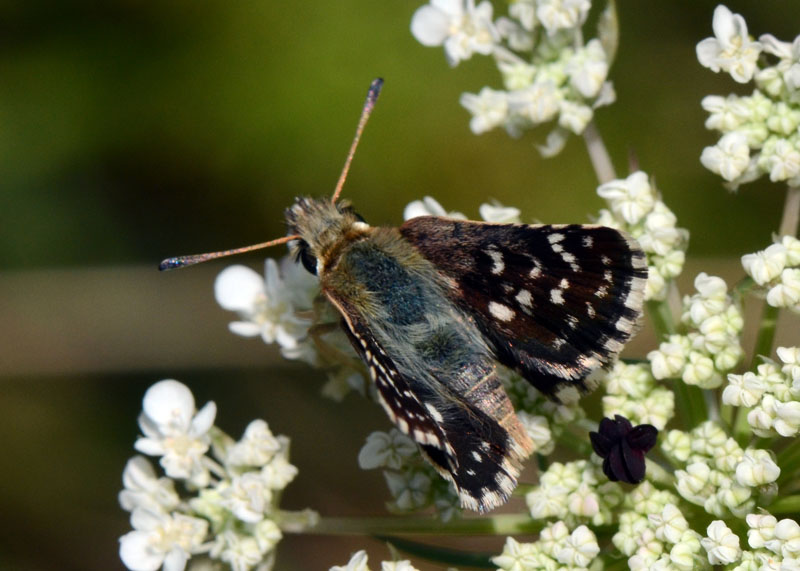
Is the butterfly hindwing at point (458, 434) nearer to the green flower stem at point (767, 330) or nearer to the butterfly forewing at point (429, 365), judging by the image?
the butterfly forewing at point (429, 365)

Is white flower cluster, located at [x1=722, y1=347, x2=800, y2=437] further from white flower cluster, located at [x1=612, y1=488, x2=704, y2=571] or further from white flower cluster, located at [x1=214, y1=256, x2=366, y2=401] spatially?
white flower cluster, located at [x1=214, y1=256, x2=366, y2=401]

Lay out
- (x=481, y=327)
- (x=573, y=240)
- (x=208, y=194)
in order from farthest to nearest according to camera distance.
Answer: (x=208, y=194) < (x=481, y=327) < (x=573, y=240)

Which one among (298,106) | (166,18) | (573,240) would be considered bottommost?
(573,240)

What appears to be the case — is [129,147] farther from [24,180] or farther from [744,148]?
[744,148]

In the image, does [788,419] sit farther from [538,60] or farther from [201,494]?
[201,494]

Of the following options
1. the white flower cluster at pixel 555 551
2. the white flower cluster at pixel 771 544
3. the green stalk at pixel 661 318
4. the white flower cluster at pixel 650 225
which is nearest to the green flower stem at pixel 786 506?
the white flower cluster at pixel 771 544

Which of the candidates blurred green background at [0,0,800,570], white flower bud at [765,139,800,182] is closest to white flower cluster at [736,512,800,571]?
white flower bud at [765,139,800,182]

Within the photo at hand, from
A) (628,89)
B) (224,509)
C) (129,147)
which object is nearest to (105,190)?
(129,147)
